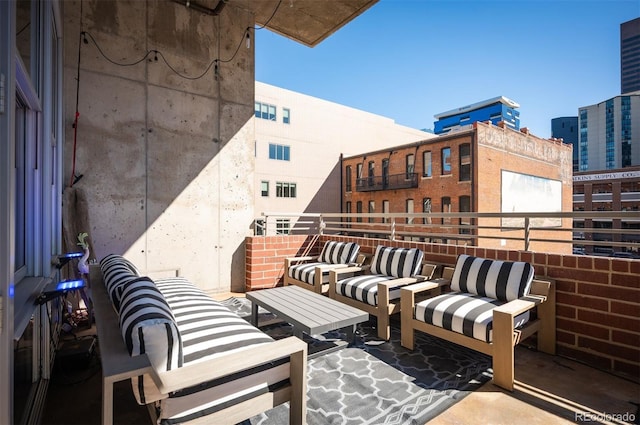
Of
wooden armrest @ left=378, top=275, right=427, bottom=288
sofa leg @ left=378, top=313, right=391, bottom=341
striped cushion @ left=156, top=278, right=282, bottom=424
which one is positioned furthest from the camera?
wooden armrest @ left=378, top=275, right=427, bottom=288

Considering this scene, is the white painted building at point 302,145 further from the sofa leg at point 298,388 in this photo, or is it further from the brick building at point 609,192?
the brick building at point 609,192

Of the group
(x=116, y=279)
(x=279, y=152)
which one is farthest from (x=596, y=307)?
(x=279, y=152)

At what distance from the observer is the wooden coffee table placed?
2.49 metres

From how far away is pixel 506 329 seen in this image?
7.40ft

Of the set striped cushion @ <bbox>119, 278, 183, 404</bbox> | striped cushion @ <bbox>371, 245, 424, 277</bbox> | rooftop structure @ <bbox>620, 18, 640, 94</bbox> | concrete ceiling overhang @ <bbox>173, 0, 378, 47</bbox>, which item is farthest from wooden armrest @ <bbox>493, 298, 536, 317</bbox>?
rooftop structure @ <bbox>620, 18, 640, 94</bbox>

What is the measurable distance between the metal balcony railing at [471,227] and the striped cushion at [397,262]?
0.84ft

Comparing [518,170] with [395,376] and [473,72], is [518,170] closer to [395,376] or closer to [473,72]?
[473,72]

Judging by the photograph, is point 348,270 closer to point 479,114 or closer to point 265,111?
point 265,111

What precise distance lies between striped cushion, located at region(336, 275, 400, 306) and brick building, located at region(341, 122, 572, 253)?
1169 cm

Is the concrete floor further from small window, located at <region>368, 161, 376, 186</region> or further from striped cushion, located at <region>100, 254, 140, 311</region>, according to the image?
small window, located at <region>368, 161, 376, 186</region>

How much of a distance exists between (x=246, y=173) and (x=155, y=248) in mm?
1844

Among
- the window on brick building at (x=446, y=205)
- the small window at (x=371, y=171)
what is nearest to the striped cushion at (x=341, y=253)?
the window on brick building at (x=446, y=205)

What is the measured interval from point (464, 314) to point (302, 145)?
18718 mm

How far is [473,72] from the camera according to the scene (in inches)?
400
